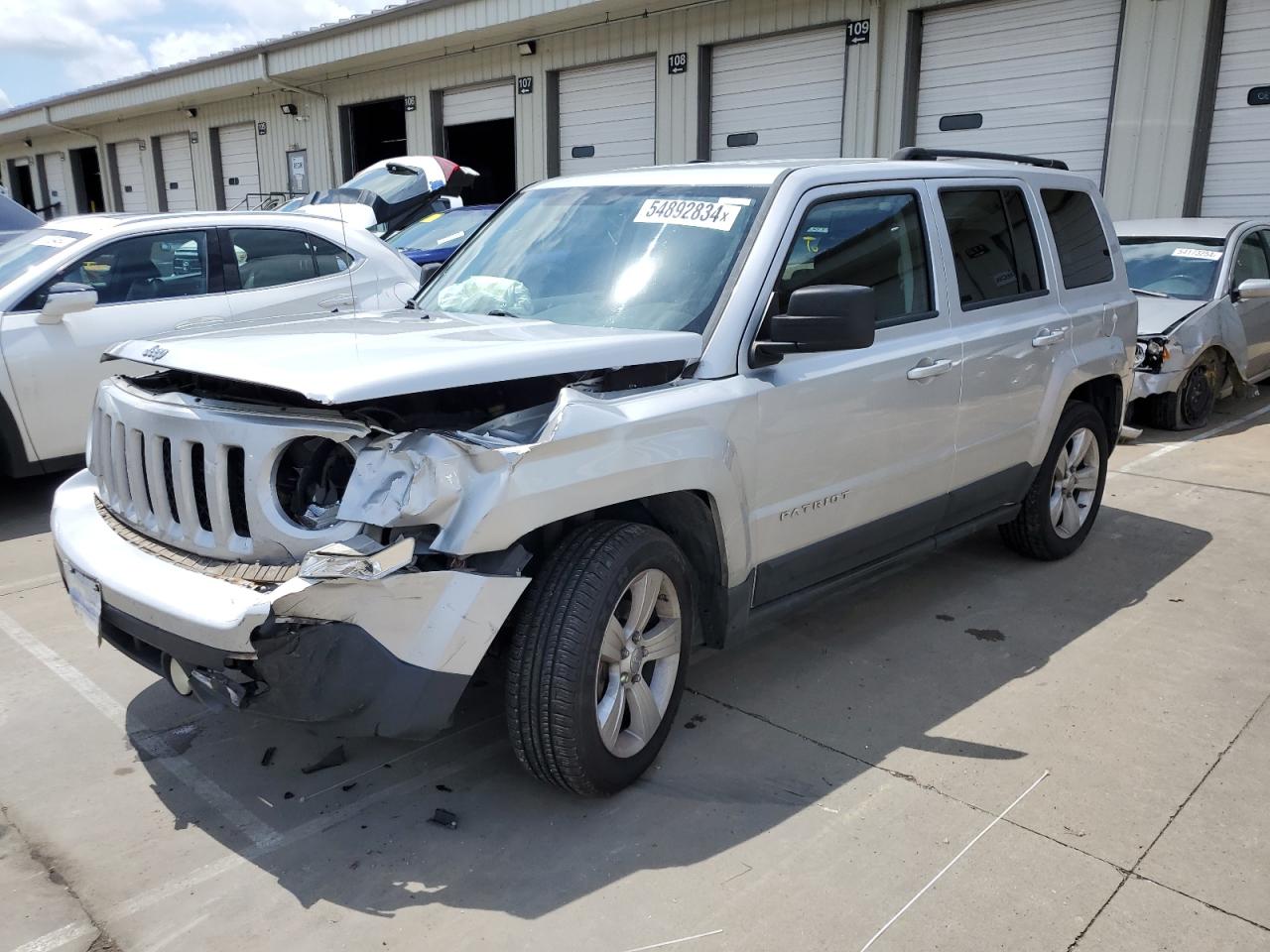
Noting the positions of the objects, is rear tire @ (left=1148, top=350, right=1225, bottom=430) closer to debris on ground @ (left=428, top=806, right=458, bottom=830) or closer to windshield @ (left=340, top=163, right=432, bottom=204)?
debris on ground @ (left=428, top=806, right=458, bottom=830)

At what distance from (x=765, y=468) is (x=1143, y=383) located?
19.2 feet

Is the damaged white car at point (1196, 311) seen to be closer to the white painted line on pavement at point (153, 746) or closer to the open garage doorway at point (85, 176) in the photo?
the white painted line on pavement at point (153, 746)

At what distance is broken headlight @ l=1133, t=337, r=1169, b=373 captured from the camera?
25.7ft

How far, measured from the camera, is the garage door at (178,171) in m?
24.3

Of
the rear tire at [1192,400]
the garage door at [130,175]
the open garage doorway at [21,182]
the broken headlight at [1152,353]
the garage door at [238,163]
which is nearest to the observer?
the broken headlight at [1152,353]

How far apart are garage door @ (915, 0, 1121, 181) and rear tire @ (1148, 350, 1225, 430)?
10.8 ft

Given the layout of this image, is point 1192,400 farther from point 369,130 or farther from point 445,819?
point 369,130

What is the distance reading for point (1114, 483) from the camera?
6801 millimetres

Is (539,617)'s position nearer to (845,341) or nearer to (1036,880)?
(845,341)

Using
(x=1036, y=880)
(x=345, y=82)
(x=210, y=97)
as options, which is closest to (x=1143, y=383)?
(x=1036, y=880)

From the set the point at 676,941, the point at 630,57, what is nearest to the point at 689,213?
the point at 676,941

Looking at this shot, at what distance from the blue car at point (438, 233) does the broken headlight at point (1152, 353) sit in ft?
20.3

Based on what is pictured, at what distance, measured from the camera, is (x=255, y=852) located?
2.86 meters

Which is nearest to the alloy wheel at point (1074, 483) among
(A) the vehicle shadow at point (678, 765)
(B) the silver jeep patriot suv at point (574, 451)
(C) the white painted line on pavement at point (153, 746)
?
(A) the vehicle shadow at point (678, 765)
